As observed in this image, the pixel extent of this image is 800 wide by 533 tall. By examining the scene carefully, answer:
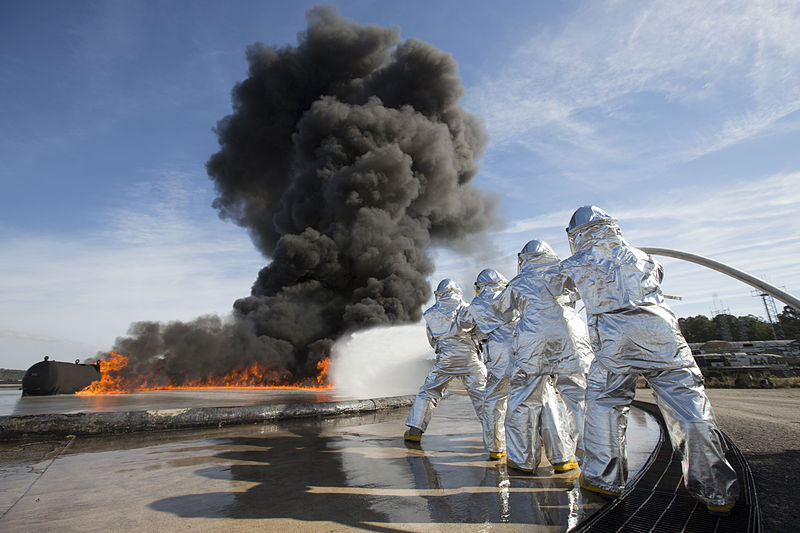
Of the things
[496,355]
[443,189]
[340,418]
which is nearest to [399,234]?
[443,189]

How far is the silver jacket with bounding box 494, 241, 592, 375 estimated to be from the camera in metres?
4.01

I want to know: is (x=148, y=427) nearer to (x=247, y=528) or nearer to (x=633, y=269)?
(x=247, y=528)

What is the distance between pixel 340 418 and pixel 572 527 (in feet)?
20.7

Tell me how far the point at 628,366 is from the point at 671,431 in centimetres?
53

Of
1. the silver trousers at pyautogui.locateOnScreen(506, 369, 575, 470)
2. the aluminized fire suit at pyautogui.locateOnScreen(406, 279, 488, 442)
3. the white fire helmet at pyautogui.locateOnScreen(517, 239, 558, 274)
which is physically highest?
the white fire helmet at pyautogui.locateOnScreen(517, 239, 558, 274)

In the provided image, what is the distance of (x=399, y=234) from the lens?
106 ft

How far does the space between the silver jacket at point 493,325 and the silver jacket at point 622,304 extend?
4.45ft

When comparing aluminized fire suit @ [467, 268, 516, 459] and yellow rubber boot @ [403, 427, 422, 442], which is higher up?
aluminized fire suit @ [467, 268, 516, 459]

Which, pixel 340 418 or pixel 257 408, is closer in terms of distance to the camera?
pixel 257 408

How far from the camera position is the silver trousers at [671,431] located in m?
2.76

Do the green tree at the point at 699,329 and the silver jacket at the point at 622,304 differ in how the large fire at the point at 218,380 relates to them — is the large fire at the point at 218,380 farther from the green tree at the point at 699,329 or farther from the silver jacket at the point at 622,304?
the green tree at the point at 699,329

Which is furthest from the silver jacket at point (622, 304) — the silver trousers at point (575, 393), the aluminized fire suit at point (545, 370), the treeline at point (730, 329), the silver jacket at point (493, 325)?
the treeline at point (730, 329)

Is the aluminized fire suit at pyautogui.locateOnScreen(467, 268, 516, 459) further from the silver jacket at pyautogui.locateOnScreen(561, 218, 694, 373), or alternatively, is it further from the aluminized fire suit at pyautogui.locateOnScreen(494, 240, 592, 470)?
the silver jacket at pyautogui.locateOnScreen(561, 218, 694, 373)

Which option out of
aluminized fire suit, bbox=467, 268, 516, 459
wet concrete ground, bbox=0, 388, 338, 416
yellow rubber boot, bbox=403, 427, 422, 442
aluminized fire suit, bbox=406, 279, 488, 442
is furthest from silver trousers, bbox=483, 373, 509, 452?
wet concrete ground, bbox=0, 388, 338, 416
